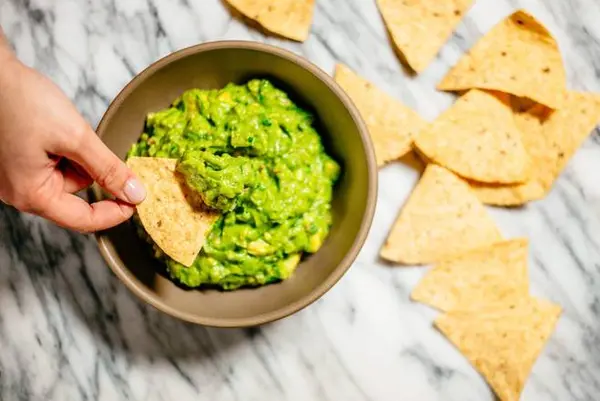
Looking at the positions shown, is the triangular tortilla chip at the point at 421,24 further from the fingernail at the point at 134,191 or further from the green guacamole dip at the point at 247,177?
the fingernail at the point at 134,191

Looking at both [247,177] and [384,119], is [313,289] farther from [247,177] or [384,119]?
[384,119]

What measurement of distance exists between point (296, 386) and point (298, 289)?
33 centimetres

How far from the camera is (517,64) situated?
216cm

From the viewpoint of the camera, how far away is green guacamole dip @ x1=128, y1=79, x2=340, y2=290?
181cm

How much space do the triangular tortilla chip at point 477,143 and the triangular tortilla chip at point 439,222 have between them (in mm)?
45

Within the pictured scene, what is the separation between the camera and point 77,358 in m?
2.21

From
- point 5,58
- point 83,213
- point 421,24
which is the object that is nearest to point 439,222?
point 421,24

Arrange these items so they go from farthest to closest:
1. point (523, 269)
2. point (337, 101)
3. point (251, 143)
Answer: point (523, 269)
point (337, 101)
point (251, 143)

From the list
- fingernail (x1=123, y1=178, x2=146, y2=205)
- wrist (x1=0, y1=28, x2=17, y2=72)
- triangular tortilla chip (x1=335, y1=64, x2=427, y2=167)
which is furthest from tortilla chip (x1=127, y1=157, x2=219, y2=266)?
triangular tortilla chip (x1=335, y1=64, x2=427, y2=167)

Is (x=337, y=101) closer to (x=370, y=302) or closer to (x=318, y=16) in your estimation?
(x=318, y=16)

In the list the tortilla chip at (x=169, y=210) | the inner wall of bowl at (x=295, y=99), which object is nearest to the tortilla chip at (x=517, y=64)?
the inner wall of bowl at (x=295, y=99)

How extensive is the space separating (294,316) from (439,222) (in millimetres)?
482

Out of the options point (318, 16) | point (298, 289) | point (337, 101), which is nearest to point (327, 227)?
point (298, 289)

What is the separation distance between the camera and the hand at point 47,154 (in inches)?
66.4
